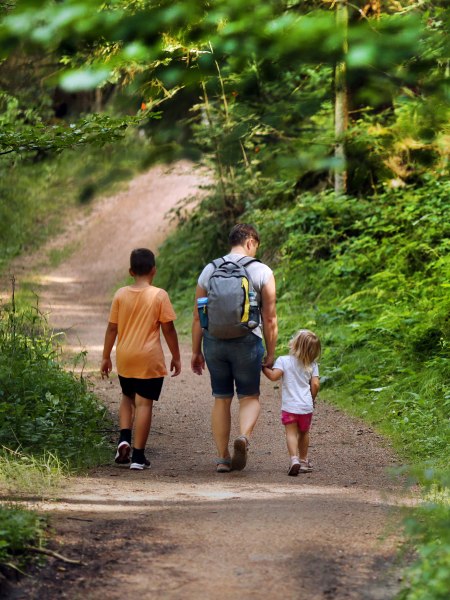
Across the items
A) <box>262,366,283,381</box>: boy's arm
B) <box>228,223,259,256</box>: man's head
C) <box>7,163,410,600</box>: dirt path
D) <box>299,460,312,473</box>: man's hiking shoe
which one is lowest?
<box>7,163,410,600</box>: dirt path

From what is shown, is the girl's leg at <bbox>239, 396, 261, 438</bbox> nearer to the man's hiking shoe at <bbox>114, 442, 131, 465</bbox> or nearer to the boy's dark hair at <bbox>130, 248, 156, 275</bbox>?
the man's hiking shoe at <bbox>114, 442, 131, 465</bbox>

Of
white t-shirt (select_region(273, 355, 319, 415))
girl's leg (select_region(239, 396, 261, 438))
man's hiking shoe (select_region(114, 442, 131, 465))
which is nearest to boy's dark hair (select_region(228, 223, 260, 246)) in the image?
white t-shirt (select_region(273, 355, 319, 415))

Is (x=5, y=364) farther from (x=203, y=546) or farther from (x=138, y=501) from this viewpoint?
(x=203, y=546)

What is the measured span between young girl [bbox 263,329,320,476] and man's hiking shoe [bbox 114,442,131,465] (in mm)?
1201

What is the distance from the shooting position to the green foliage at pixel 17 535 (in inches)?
177

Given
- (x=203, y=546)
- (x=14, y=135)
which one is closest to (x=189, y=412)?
(x=14, y=135)

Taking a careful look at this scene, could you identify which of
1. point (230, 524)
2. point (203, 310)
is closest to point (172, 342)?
point (203, 310)

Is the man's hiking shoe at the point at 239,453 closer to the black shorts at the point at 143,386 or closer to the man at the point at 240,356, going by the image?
the man at the point at 240,356

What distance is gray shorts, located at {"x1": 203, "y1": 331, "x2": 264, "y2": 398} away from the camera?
23.9 ft

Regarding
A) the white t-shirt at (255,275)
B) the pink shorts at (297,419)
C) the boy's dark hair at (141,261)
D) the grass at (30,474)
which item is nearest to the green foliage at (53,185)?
the boy's dark hair at (141,261)

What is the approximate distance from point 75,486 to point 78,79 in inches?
144

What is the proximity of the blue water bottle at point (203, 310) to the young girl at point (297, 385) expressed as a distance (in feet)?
2.08

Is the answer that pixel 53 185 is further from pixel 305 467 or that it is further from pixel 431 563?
pixel 431 563

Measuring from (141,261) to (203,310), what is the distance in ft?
2.20
